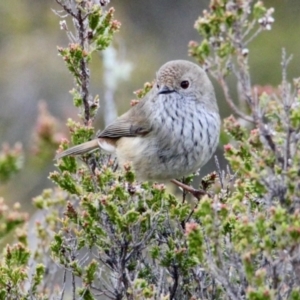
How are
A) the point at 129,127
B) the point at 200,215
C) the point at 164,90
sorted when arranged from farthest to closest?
the point at 129,127, the point at 164,90, the point at 200,215

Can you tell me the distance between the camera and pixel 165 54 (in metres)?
17.0

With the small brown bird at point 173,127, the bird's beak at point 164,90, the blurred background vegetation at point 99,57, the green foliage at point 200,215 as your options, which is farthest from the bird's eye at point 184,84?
the blurred background vegetation at point 99,57

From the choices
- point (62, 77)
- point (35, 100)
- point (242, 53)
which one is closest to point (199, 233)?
point (242, 53)

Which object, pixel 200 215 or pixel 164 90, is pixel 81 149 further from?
pixel 200 215

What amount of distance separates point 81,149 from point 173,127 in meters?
0.62

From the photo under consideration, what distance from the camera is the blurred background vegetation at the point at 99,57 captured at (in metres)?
13.9

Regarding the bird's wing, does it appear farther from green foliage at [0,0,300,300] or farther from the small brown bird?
green foliage at [0,0,300,300]

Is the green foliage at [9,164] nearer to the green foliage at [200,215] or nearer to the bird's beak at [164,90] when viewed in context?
the green foliage at [200,215]

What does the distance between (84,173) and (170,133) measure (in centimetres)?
74

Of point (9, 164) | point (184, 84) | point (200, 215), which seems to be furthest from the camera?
point (184, 84)

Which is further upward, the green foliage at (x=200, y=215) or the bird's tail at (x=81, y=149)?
the bird's tail at (x=81, y=149)

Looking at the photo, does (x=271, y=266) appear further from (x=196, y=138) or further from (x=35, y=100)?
(x=35, y=100)

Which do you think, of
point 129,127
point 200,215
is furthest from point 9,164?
point 200,215

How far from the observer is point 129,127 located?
17.2 ft
